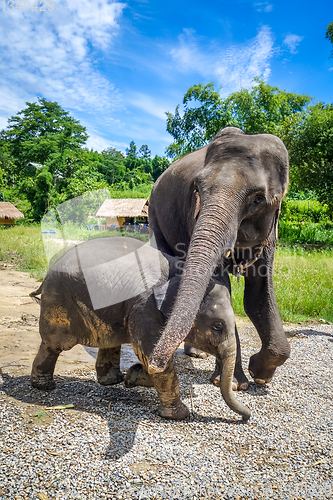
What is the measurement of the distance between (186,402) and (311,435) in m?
1.13

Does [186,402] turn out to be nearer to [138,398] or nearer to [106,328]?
[138,398]

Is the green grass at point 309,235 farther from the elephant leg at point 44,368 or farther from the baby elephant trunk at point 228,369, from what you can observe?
the elephant leg at point 44,368

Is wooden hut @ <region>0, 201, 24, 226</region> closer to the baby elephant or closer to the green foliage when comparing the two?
the green foliage

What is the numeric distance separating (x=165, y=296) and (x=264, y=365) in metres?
1.70

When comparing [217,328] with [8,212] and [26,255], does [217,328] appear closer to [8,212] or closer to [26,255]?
[26,255]

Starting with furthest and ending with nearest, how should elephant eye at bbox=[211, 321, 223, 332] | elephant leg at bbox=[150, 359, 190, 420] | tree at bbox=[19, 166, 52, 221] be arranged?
tree at bbox=[19, 166, 52, 221], elephant leg at bbox=[150, 359, 190, 420], elephant eye at bbox=[211, 321, 223, 332]

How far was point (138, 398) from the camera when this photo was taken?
12.4 ft

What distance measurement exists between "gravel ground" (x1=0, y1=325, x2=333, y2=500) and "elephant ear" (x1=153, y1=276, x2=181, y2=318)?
980mm

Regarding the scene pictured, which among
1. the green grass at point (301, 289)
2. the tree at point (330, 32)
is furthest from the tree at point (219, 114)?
the green grass at point (301, 289)

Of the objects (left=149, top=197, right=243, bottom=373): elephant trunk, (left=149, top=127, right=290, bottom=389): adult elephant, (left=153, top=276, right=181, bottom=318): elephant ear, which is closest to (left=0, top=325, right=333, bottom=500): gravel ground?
(left=149, top=127, right=290, bottom=389): adult elephant

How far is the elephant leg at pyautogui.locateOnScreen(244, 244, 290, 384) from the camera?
4105 mm

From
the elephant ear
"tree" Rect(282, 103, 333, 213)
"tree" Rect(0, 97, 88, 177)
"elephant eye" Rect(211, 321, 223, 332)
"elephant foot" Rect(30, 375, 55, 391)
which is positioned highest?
"tree" Rect(0, 97, 88, 177)

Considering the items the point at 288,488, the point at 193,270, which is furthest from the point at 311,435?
the point at 193,270

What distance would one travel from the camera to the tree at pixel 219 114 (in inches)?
1032
